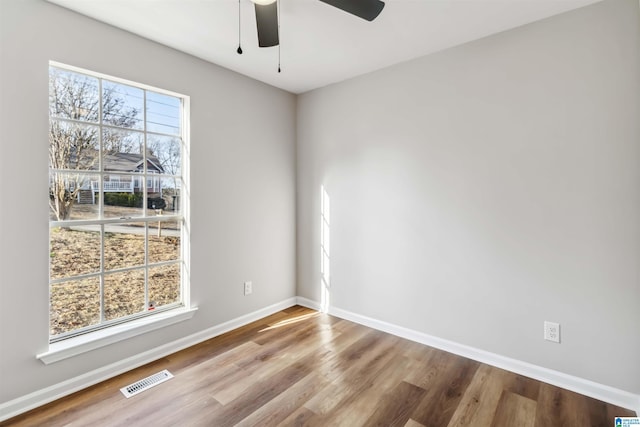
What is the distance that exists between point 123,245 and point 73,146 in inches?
30.5

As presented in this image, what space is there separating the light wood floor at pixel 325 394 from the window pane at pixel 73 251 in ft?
2.66

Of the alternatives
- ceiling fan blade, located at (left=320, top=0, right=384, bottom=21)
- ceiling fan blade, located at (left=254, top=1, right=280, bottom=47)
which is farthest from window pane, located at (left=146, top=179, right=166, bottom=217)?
ceiling fan blade, located at (left=320, top=0, right=384, bottom=21)

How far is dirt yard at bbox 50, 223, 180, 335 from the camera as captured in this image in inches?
82.0

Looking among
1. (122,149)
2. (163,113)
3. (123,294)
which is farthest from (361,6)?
(123,294)

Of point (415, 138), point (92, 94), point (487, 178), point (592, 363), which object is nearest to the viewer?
point (592, 363)

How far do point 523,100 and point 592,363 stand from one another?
1.83 meters

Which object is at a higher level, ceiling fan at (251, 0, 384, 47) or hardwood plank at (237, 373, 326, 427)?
ceiling fan at (251, 0, 384, 47)

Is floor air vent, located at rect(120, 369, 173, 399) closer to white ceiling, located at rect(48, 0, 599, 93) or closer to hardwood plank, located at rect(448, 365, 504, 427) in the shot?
hardwood plank, located at rect(448, 365, 504, 427)

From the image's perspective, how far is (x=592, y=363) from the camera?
6.64 ft

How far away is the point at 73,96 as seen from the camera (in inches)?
84.1

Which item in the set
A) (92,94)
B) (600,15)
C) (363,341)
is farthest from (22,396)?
A: (600,15)

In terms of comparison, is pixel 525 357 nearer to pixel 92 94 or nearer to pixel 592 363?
pixel 592 363

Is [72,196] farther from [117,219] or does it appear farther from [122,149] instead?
[122,149]

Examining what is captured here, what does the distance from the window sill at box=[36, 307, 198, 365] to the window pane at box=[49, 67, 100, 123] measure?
151 cm
